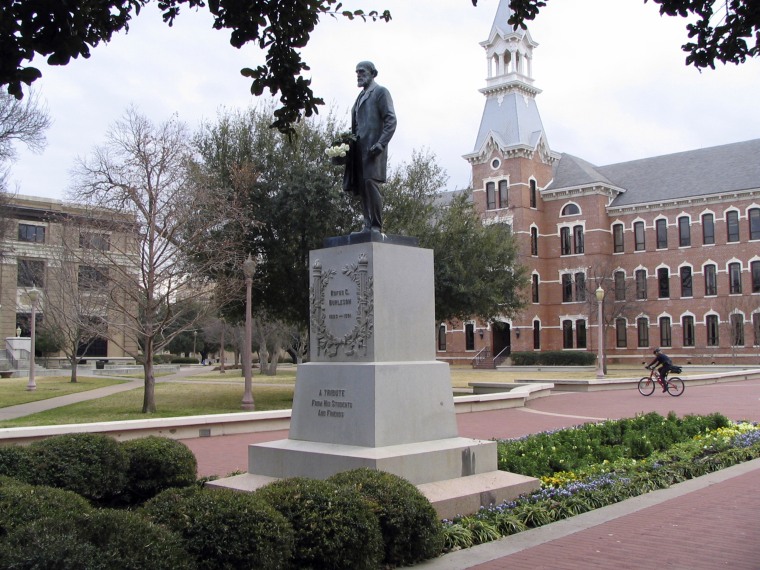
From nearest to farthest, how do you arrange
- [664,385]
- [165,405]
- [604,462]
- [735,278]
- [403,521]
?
1. [403,521]
2. [604,462]
3. [165,405]
4. [664,385]
5. [735,278]

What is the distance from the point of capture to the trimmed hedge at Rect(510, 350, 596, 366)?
60.4 meters

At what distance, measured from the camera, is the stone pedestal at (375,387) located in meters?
8.34

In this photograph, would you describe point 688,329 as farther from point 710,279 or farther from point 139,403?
point 139,403

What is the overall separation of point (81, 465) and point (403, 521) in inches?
150

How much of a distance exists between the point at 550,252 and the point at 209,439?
54.3 metres

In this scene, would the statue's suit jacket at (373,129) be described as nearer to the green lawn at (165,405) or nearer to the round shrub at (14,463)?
the round shrub at (14,463)

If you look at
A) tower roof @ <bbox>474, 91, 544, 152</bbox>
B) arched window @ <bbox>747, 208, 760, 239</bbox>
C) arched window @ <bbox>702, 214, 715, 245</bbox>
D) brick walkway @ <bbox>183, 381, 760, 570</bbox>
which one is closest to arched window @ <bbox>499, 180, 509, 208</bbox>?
tower roof @ <bbox>474, 91, 544, 152</bbox>

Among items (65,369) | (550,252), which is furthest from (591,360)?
(65,369)

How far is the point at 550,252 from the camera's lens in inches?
2623

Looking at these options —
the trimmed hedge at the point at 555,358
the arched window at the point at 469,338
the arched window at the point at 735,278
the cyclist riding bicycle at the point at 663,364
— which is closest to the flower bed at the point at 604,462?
the cyclist riding bicycle at the point at 663,364

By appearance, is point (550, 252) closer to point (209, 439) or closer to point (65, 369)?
point (65, 369)

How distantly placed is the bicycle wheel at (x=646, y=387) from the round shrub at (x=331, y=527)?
22.9 metres

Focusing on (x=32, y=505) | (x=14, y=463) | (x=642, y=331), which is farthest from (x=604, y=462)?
(x=642, y=331)

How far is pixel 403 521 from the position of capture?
245 inches
